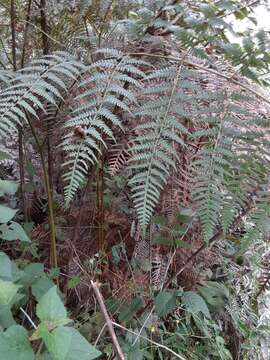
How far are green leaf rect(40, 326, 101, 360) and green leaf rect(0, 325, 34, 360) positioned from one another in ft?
0.14

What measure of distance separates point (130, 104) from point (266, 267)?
95 centimetres

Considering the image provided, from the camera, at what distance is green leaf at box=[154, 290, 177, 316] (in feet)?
3.67

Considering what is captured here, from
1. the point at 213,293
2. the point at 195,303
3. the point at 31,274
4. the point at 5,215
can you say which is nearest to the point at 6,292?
the point at 5,215

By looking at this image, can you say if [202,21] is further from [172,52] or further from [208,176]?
[208,176]

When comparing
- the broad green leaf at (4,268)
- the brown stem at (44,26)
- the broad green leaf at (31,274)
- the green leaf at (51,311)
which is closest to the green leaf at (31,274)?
the broad green leaf at (31,274)

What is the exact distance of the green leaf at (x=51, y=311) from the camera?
0.68 m

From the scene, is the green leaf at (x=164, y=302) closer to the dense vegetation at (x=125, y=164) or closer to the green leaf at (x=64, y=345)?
the dense vegetation at (x=125, y=164)

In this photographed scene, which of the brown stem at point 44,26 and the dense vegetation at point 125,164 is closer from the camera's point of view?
the dense vegetation at point 125,164

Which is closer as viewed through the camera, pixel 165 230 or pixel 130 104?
pixel 130 104

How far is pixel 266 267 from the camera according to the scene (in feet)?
5.25

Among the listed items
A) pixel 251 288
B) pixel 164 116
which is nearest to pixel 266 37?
pixel 164 116

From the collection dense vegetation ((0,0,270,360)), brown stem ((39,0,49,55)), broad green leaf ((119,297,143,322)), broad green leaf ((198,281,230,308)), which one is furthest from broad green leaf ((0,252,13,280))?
broad green leaf ((198,281,230,308))

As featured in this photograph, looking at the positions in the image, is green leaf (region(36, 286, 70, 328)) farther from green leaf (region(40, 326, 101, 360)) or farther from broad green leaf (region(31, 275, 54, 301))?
broad green leaf (region(31, 275, 54, 301))

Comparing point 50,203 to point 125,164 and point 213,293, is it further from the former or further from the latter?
point 213,293
